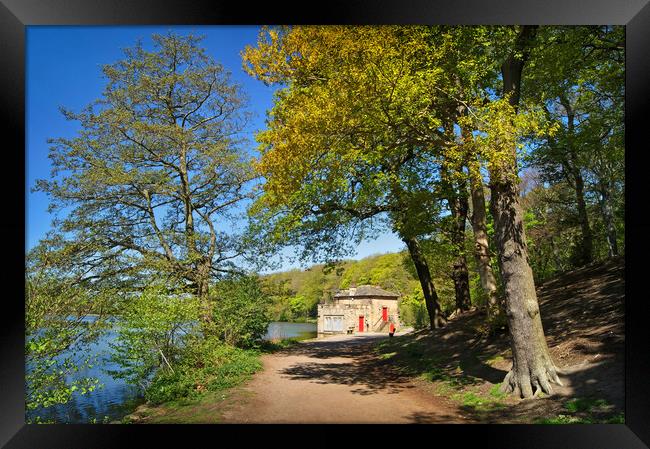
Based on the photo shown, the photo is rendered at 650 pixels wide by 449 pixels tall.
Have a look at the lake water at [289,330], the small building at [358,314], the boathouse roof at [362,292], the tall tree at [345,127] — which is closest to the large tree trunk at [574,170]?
the tall tree at [345,127]

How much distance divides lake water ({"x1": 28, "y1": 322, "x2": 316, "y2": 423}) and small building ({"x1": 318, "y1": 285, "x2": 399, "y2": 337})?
7.50ft

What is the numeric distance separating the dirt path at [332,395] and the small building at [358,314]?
32 cm

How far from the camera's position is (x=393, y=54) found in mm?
3932

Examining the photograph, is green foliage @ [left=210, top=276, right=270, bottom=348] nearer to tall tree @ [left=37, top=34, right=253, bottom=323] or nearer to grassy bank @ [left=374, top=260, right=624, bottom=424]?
tall tree @ [left=37, top=34, right=253, bottom=323]

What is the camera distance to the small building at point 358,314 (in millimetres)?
5434

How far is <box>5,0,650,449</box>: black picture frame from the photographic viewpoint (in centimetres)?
357

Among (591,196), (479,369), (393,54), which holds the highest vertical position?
(393,54)

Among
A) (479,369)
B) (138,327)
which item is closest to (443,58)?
(479,369)

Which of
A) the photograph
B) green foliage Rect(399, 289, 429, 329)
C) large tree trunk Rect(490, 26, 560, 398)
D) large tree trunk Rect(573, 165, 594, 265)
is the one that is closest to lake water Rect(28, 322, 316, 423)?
the photograph

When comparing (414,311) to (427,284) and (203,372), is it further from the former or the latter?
(203,372)

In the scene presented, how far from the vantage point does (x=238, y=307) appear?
5047 mm

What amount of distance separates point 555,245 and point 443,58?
3.85 metres

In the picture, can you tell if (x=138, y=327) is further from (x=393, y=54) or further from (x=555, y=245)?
(x=555, y=245)
